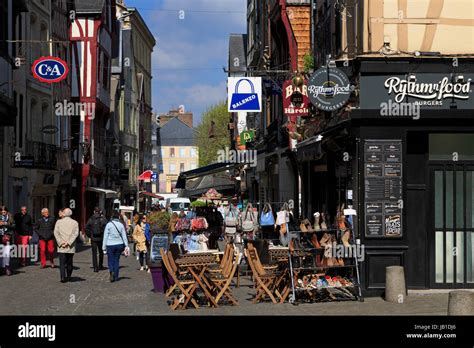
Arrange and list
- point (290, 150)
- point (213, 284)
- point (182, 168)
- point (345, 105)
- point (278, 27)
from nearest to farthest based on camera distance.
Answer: point (213, 284)
point (345, 105)
point (290, 150)
point (278, 27)
point (182, 168)

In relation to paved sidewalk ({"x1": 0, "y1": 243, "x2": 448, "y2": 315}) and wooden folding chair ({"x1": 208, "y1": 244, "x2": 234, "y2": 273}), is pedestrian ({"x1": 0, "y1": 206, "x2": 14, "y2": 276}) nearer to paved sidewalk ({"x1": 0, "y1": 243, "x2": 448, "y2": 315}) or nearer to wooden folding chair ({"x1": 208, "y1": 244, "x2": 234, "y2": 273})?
paved sidewalk ({"x1": 0, "y1": 243, "x2": 448, "y2": 315})

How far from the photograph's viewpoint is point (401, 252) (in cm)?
1680

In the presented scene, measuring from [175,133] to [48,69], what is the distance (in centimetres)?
10597

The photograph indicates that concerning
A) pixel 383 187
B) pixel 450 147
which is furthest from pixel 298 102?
pixel 383 187

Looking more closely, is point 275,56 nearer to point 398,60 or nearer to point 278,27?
point 278,27

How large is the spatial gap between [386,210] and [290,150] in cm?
1420

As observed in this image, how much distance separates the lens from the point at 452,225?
17.3 meters

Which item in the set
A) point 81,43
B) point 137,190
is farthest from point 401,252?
point 137,190

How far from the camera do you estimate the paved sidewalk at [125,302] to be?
15086 millimetres

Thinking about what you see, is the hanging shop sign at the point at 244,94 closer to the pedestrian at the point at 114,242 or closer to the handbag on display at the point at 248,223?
the handbag on display at the point at 248,223

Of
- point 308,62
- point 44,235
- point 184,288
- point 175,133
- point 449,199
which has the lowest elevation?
point 184,288

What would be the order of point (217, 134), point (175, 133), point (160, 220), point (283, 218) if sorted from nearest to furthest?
point (160, 220)
point (283, 218)
point (217, 134)
point (175, 133)

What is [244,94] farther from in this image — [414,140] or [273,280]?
[273,280]

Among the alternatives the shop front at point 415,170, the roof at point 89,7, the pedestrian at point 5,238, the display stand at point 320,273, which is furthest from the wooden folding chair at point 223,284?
the roof at point 89,7
